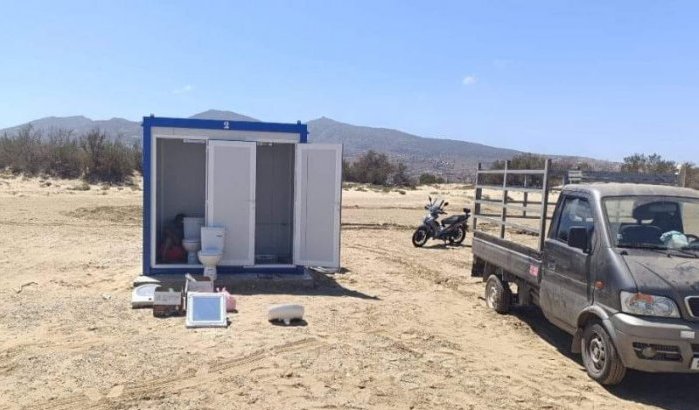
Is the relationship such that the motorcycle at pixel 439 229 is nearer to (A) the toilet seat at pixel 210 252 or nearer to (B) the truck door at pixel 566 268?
(A) the toilet seat at pixel 210 252

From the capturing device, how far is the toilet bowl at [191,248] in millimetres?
11338

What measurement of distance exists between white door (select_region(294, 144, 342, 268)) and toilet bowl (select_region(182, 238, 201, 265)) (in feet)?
5.77

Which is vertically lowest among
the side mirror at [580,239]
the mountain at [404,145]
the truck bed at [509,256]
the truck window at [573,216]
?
the truck bed at [509,256]

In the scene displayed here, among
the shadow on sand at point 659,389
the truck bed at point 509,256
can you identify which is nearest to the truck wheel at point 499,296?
the truck bed at point 509,256

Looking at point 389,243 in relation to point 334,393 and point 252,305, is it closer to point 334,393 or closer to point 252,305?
point 252,305

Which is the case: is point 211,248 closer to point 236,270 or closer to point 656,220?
point 236,270

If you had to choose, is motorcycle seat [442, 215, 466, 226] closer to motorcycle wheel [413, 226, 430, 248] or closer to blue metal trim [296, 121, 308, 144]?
motorcycle wheel [413, 226, 430, 248]

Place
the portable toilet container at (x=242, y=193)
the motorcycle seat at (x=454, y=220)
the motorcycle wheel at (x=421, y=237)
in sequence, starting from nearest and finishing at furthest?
the portable toilet container at (x=242, y=193), the motorcycle wheel at (x=421, y=237), the motorcycle seat at (x=454, y=220)

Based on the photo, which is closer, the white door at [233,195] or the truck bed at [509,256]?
the truck bed at [509,256]

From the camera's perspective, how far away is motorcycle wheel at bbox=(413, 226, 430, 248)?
18125 millimetres

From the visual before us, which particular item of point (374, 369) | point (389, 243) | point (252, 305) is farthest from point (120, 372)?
point (389, 243)

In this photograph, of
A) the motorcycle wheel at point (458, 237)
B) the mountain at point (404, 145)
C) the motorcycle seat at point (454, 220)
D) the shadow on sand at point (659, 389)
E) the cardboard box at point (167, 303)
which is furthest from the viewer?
the mountain at point (404, 145)

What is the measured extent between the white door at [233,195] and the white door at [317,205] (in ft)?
2.76

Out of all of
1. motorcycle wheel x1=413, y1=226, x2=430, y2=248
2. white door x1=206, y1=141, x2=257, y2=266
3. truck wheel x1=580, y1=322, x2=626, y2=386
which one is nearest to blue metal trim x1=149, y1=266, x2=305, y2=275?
white door x1=206, y1=141, x2=257, y2=266
